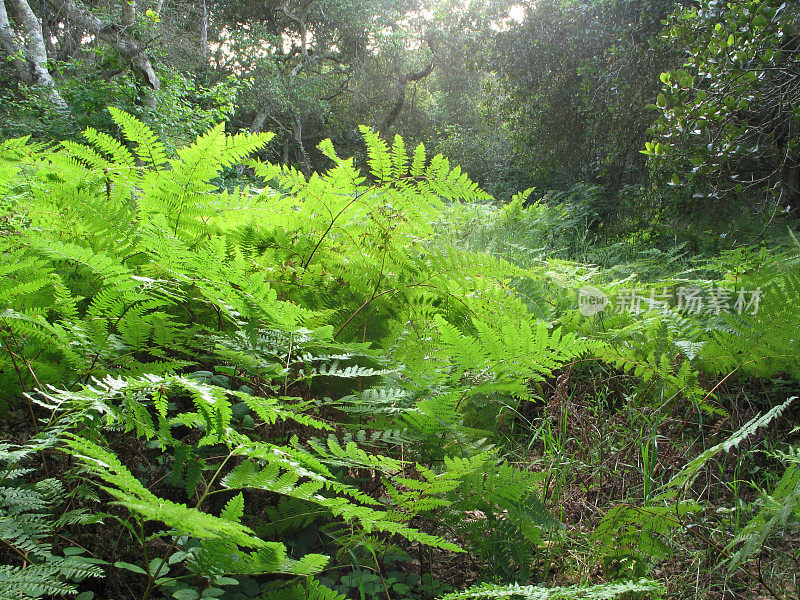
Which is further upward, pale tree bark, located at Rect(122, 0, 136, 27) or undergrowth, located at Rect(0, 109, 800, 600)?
pale tree bark, located at Rect(122, 0, 136, 27)

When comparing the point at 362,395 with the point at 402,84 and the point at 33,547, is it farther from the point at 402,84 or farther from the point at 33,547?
the point at 402,84

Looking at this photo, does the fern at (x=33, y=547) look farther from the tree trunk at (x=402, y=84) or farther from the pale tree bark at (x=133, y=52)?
the tree trunk at (x=402, y=84)

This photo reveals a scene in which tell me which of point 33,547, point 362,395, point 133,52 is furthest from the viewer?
point 133,52

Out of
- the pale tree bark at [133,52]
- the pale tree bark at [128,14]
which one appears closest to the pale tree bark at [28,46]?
the pale tree bark at [133,52]

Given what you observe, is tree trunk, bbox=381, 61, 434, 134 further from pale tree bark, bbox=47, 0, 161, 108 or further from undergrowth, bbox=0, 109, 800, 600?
undergrowth, bbox=0, 109, 800, 600

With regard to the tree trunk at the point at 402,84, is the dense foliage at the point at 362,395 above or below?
below

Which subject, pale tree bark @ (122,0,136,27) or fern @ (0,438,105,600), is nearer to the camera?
fern @ (0,438,105,600)

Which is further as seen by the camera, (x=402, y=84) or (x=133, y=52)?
(x=402, y=84)

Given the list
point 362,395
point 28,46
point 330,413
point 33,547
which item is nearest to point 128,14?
point 28,46

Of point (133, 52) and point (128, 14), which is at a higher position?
point (128, 14)

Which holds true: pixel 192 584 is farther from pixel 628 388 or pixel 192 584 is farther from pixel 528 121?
pixel 528 121

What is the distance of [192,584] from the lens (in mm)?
900

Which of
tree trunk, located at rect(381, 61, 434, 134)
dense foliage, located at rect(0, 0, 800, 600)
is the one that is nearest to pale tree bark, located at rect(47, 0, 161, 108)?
dense foliage, located at rect(0, 0, 800, 600)

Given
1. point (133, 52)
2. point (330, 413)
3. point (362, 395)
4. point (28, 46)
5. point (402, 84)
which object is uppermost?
point (28, 46)
